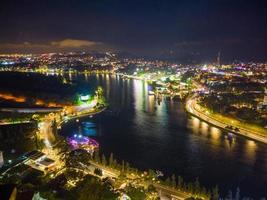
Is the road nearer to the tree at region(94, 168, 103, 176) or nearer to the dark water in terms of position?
the dark water

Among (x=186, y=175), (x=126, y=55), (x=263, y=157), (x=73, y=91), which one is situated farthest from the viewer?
(x=126, y=55)

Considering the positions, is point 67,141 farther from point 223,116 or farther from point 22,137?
point 223,116

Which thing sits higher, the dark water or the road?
the road

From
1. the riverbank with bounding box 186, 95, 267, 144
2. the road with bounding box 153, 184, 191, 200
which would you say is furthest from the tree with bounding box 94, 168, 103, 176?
the riverbank with bounding box 186, 95, 267, 144

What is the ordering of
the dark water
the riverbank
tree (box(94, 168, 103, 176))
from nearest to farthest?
tree (box(94, 168, 103, 176)) → the dark water → the riverbank

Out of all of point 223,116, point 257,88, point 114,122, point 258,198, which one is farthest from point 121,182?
point 257,88

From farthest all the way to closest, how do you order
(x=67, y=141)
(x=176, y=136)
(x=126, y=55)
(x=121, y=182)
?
(x=126, y=55) < (x=176, y=136) < (x=67, y=141) < (x=121, y=182)
